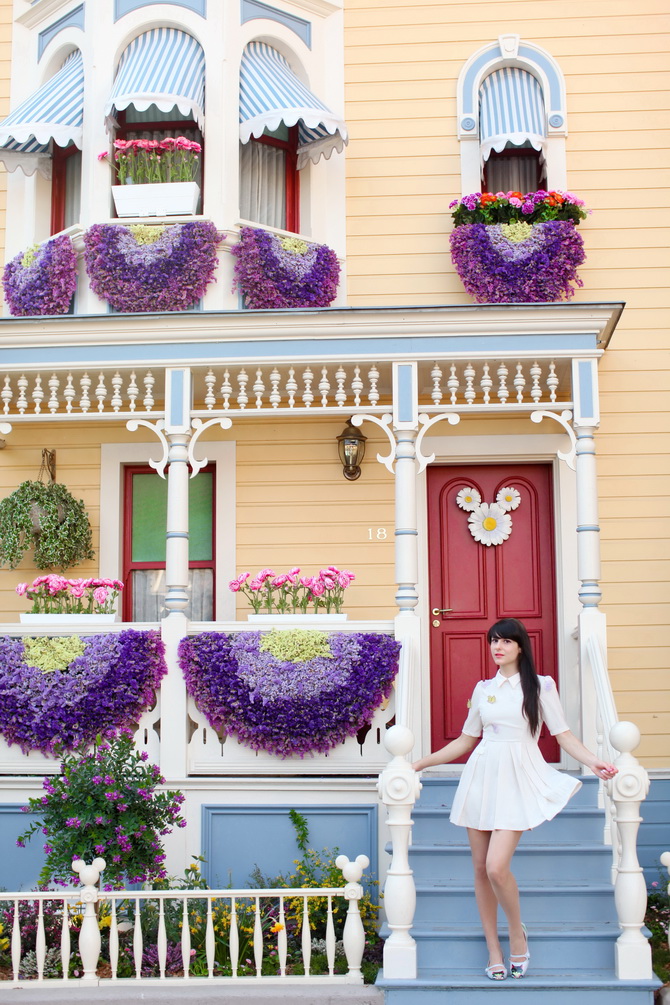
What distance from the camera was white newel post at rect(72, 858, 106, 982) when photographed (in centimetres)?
570

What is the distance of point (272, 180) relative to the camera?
911 centimetres

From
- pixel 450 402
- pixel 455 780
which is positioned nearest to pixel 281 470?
pixel 450 402

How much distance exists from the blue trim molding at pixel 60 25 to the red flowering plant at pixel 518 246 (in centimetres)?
342

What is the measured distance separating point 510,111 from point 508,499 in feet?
9.96

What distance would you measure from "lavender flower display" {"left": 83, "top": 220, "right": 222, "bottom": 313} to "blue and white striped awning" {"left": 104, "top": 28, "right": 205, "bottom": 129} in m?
0.88

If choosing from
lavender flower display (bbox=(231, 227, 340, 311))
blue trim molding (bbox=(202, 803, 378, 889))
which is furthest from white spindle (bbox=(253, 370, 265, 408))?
blue trim molding (bbox=(202, 803, 378, 889))

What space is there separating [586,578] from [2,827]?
4153 mm

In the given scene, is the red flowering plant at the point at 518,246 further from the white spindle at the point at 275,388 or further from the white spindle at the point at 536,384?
the white spindle at the point at 275,388

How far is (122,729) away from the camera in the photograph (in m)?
7.36

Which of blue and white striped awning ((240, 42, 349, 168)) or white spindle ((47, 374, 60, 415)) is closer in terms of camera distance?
white spindle ((47, 374, 60, 415))

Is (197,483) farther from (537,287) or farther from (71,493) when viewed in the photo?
(537,287)

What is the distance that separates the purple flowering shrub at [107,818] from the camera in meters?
Result: 6.14

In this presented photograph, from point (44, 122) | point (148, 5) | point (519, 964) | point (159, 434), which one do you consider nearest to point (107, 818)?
point (519, 964)

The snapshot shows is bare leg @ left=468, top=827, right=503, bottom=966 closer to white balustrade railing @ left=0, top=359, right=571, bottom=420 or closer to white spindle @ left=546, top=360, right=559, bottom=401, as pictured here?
white balustrade railing @ left=0, top=359, right=571, bottom=420
